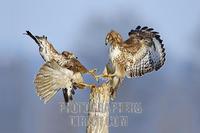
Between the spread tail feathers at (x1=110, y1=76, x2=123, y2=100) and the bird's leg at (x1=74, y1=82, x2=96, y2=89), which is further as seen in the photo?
the spread tail feathers at (x1=110, y1=76, x2=123, y2=100)

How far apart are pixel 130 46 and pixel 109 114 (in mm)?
Answer: 603

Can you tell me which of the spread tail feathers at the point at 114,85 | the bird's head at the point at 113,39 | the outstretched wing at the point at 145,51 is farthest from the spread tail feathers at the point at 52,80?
the outstretched wing at the point at 145,51

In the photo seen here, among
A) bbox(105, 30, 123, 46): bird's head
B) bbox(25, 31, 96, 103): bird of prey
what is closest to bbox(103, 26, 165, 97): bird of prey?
bbox(105, 30, 123, 46): bird's head

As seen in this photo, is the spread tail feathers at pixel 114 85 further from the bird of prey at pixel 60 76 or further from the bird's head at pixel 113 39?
the bird's head at pixel 113 39

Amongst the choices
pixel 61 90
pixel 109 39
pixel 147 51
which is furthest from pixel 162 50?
pixel 61 90

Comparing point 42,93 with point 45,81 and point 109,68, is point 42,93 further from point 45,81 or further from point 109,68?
point 109,68

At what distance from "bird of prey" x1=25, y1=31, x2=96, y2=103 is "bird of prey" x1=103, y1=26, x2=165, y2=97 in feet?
0.60

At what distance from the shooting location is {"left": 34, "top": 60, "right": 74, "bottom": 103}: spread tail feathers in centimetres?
396

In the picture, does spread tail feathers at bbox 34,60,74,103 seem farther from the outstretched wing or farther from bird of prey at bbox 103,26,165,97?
the outstretched wing

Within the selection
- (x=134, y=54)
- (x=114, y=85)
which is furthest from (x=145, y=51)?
(x=114, y=85)

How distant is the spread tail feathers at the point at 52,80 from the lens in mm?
3961

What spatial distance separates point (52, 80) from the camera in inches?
158

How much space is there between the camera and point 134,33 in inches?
183

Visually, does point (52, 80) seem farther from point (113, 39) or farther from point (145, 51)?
point (145, 51)
